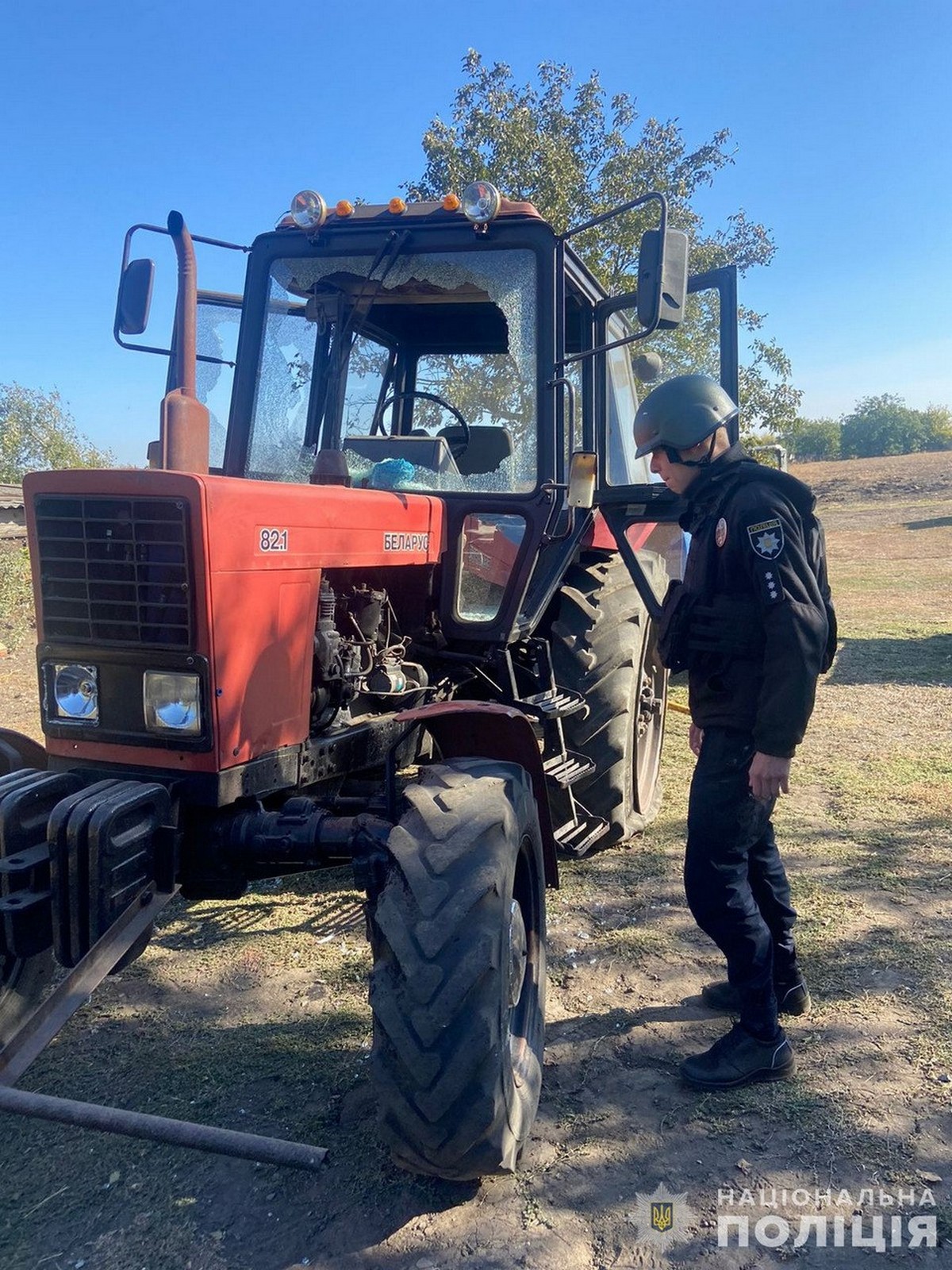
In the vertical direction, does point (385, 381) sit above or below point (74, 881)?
above

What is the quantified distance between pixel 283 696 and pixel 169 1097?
115cm

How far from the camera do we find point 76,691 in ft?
8.39

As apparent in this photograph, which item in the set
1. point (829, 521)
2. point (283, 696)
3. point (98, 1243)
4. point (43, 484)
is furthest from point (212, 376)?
point (829, 521)

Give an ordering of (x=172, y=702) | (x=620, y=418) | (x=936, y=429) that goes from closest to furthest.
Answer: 1. (x=172, y=702)
2. (x=620, y=418)
3. (x=936, y=429)

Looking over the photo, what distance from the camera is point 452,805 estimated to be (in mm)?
2312

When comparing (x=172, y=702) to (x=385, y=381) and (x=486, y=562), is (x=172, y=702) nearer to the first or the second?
(x=486, y=562)

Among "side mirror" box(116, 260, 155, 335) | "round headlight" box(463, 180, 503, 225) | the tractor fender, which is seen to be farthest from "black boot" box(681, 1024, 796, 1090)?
"side mirror" box(116, 260, 155, 335)

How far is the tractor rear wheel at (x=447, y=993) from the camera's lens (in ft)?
6.57

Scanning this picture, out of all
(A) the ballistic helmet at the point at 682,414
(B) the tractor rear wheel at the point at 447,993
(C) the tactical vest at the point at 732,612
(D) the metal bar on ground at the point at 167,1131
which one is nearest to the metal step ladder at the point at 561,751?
(C) the tactical vest at the point at 732,612

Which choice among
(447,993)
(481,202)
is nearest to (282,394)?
(481,202)

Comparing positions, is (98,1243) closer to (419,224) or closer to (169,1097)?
(169,1097)

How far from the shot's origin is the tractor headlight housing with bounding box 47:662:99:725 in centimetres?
254

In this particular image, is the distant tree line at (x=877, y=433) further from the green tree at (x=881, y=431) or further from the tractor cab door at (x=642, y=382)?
the tractor cab door at (x=642, y=382)

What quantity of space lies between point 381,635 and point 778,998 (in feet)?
5.80
